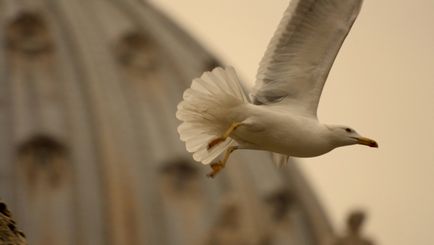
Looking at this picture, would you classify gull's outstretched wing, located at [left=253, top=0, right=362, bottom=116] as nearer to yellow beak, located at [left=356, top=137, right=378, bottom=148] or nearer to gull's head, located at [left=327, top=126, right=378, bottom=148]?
gull's head, located at [left=327, top=126, right=378, bottom=148]

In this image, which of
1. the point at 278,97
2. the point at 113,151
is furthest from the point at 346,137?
the point at 113,151

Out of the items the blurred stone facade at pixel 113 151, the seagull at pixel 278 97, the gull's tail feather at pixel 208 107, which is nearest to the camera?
the seagull at pixel 278 97

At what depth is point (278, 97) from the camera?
31.8 ft

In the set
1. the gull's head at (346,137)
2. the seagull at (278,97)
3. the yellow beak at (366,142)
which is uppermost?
the seagull at (278,97)

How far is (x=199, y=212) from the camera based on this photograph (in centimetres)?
4069

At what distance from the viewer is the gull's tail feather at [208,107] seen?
9.61 metres

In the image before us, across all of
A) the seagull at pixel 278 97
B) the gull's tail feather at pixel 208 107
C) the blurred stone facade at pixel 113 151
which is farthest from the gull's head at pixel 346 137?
the blurred stone facade at pixel 113 151

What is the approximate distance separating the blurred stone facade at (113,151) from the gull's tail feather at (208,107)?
26.0 m

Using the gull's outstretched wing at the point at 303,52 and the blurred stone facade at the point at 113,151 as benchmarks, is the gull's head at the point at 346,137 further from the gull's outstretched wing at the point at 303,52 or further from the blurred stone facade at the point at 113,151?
the blurred stone facade at the point at 113,151

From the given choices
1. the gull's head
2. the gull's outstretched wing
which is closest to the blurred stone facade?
the gull's outstretched wing

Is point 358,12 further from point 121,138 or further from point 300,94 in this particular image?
point 121,138

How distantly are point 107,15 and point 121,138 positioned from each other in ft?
16.5

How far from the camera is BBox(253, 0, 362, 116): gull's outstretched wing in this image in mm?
9539

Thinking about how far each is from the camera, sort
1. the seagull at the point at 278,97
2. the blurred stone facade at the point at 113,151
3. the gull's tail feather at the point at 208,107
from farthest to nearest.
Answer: the blurred stone facade at the point at 113,151 → the gull's tail feather at the point at 208,107 → the seagull at the point at 278,97
